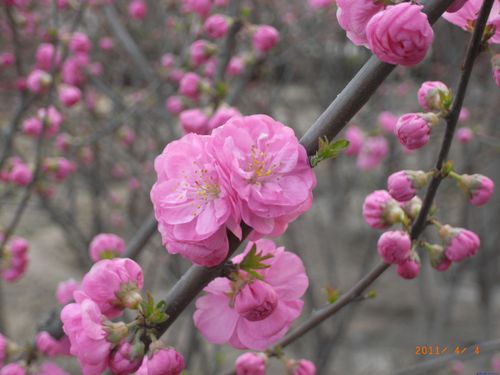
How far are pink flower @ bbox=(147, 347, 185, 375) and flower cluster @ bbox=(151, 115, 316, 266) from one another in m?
0.19

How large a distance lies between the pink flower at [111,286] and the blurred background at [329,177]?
1883 mm

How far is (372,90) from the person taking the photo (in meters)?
0.80

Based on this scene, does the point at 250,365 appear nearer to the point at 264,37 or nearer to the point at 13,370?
the point at 13,370

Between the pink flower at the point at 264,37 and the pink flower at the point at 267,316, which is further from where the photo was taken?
the pink flower at the point at 264,37

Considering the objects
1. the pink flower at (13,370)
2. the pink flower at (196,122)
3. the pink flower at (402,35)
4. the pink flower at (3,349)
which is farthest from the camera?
the pink flower at (196,122)

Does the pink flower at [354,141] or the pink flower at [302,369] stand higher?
the pink flower at [302,369]

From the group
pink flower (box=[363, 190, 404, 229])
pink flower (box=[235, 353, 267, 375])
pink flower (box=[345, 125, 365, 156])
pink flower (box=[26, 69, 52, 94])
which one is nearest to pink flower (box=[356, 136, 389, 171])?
pink flower (box=[345, 125, 365, 156])

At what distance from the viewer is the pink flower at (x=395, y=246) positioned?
106 cm

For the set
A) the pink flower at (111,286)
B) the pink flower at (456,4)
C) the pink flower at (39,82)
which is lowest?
the pink flower at (39,82)

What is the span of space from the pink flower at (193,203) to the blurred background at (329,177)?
187cm

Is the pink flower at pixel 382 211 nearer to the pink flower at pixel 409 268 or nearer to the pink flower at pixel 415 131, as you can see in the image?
the pink flower at pixel 409 268

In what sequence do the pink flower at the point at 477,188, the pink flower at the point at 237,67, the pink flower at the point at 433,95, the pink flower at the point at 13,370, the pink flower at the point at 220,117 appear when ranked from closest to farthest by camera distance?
the pink flower at the point at 433,95
the pink flower at the point at 477,188
the pink flower at the point at 13,370
the pink flower at the point at 220,117
the pink flower at the point at 237,67

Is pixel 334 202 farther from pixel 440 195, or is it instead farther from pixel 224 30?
pixel 224 30

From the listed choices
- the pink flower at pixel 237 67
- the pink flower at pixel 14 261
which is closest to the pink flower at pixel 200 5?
the pink flower at pixel 237 67
